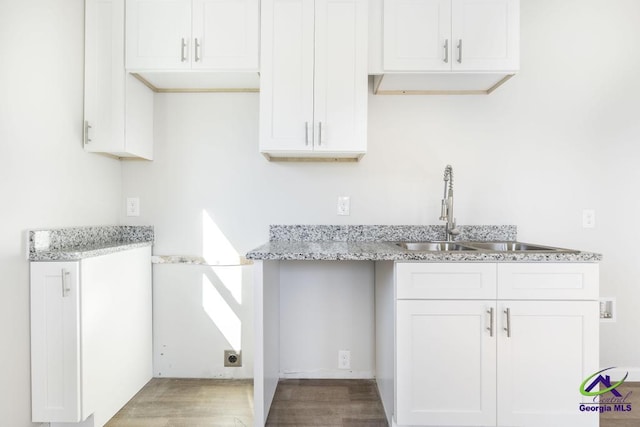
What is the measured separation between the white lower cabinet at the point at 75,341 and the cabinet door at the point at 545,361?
5.93ft

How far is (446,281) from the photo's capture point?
1433mm

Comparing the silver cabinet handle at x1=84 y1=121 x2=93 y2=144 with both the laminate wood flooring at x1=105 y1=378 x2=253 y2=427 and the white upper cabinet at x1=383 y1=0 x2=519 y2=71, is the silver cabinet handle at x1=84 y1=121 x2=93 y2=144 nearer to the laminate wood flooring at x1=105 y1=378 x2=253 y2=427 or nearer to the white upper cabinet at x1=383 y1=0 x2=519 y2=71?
the laminate wood flooring at x1=105 y1=378 x2=253 y2=427

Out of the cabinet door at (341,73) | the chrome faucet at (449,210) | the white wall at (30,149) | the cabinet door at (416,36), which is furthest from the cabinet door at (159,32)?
the chrome faucet at (449,210)

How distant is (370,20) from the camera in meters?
1.74

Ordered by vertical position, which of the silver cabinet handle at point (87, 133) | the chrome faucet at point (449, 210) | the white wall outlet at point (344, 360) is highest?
the silver cabinet handle at point (87, 133)

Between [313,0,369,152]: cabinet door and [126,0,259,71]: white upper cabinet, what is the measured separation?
359mm

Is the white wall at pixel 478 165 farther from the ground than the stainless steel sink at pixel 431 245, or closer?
farther from the ground

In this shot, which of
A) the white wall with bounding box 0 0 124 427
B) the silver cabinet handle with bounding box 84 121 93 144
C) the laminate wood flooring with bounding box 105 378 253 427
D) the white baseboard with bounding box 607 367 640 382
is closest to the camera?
the white wall with bounding box 0 0 124 427

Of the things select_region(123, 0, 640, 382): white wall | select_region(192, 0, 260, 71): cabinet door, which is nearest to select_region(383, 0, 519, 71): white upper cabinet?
A: select_region(123, 0, 640, 382): white wall

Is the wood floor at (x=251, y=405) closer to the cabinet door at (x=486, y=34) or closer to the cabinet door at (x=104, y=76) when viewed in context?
the cabinet door at (x=104, y=76)

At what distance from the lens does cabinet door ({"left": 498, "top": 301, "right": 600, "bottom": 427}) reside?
1.42 m

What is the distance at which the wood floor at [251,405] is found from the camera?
1.66 metres

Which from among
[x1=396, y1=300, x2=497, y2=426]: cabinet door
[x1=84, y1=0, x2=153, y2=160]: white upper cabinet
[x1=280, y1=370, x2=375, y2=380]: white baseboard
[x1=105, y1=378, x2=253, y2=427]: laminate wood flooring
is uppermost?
[x1=84, y1=0, x2=153, y2=160]: white upper cabinet

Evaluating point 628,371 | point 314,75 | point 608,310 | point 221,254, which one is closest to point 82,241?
point 221,254
